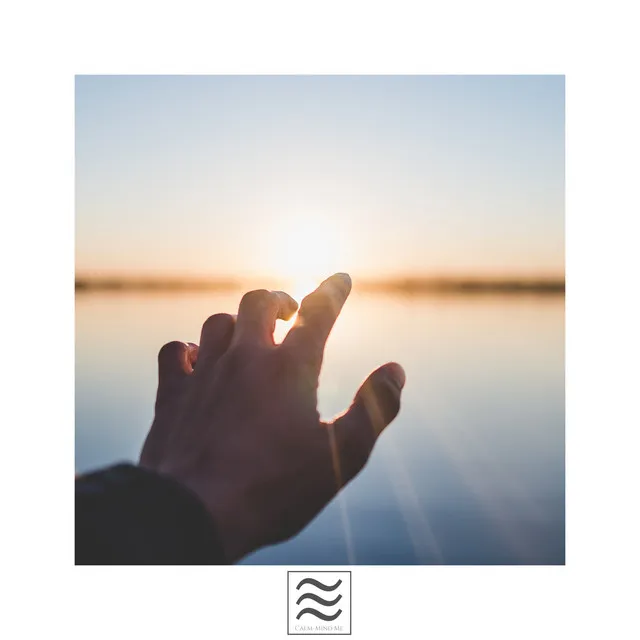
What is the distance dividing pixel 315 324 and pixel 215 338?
0.95 ft

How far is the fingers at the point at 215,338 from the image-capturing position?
1572mm

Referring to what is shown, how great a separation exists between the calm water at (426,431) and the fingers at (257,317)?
274mm

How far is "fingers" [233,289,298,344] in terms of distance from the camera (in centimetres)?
150

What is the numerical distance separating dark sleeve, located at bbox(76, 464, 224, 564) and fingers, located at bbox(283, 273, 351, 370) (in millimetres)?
393

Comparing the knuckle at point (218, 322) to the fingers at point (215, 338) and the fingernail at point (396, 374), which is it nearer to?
the fingers at point (215, 338)

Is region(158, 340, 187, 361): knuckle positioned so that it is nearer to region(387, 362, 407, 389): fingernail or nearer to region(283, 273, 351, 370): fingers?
region(283, 273, 351, 370): fingers

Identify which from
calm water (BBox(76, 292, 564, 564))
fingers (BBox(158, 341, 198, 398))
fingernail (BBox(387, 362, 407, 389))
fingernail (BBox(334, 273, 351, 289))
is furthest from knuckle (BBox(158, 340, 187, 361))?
fingernail (BBox(387, 362, 407, 389))

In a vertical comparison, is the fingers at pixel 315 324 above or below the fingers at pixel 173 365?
above
